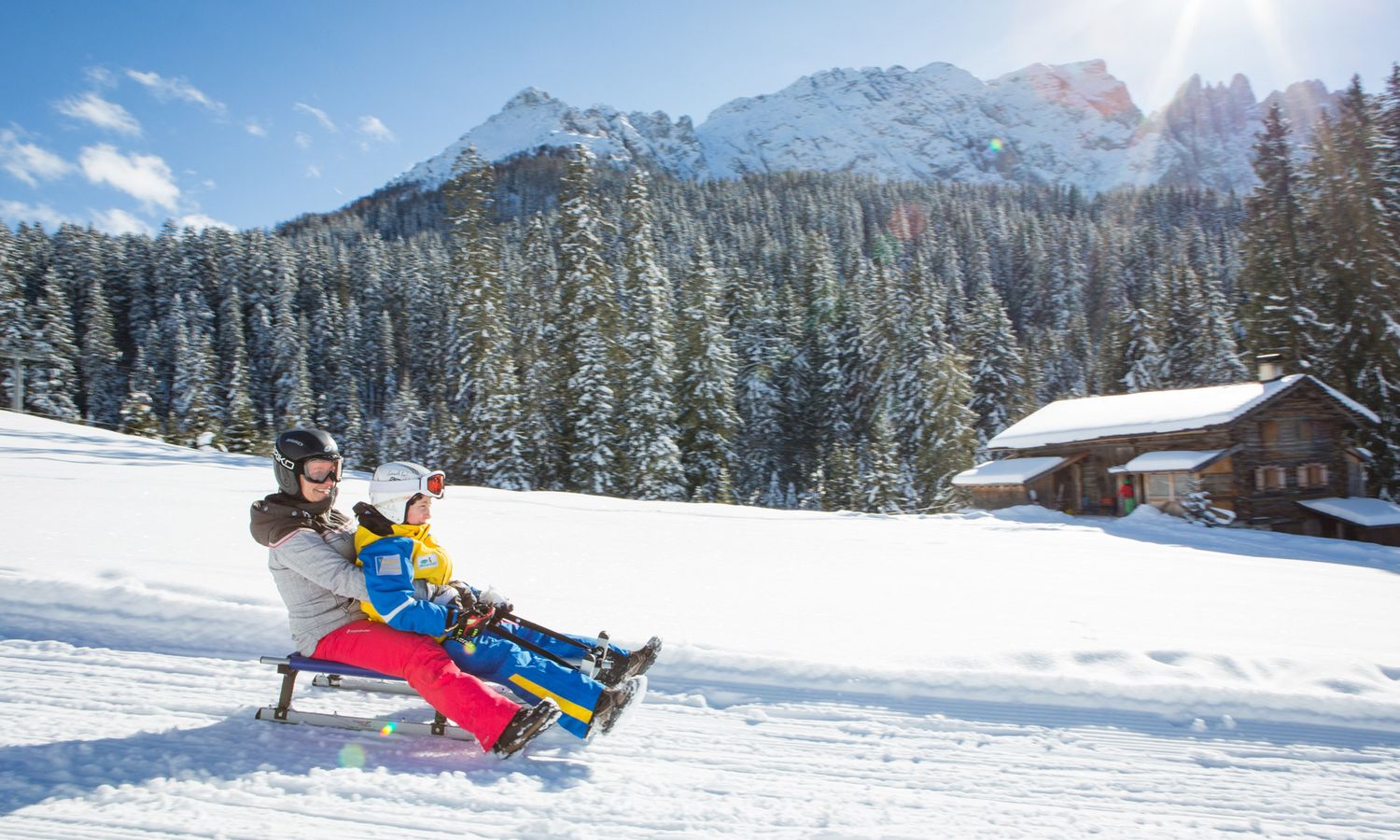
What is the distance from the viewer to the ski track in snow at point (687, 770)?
11.8 feet

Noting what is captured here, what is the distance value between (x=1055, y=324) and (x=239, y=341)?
94332mm

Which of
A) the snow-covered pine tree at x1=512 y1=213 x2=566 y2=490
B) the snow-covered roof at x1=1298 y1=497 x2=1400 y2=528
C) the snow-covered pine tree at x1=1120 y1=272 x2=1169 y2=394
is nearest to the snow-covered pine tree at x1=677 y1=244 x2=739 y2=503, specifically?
the snow-covered pine tree at x1=512 y1=213 x2=566 y2=490

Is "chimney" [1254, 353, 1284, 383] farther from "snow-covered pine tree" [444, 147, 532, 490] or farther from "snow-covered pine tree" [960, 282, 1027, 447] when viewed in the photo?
"snow-covered pine tree" [444, 147, 532, 490]

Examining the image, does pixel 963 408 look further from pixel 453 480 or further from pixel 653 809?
pixel 653 809

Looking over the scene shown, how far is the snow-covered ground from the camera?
12.2ft

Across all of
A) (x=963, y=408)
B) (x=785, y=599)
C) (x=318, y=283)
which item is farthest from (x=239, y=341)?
(x=785, y=599)

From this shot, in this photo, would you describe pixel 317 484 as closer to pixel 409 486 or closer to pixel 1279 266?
pixel 409 486

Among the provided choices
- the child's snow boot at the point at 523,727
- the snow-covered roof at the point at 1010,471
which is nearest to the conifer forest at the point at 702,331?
the snow-covered roof at the point at 1010,471

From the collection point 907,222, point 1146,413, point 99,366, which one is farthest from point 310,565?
point 907,222

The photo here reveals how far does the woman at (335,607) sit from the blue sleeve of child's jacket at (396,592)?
5.4 inches

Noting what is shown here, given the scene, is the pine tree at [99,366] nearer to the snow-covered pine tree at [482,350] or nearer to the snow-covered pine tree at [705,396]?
the snow-covered pine tree at [482,350]

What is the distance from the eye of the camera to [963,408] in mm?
37125

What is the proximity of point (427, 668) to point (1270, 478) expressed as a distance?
2894cm

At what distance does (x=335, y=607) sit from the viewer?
4594 millimetres
